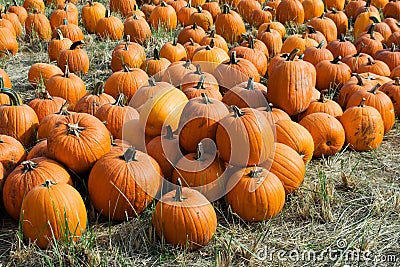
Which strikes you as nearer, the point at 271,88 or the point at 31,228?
the point at 31,228

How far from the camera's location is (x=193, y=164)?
12.5 feet

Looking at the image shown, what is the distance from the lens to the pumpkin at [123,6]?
9117 millimetres

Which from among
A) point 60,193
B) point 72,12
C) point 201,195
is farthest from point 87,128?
point 72,12

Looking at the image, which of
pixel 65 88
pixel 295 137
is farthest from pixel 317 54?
pixel 65 88

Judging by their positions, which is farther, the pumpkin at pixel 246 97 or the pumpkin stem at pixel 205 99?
the pumpkin at pixel 246 97

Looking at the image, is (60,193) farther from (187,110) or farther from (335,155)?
(335,155)

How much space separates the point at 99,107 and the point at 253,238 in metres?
1.91

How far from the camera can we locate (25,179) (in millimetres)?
3586

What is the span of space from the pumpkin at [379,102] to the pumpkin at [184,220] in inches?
89.9

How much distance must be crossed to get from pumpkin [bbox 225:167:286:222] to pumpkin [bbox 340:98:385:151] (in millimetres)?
1286

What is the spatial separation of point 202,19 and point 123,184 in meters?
4.90

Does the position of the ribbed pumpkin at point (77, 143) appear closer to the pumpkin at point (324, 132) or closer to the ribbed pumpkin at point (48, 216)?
the ribbed pumpkin at point (48, 216)
